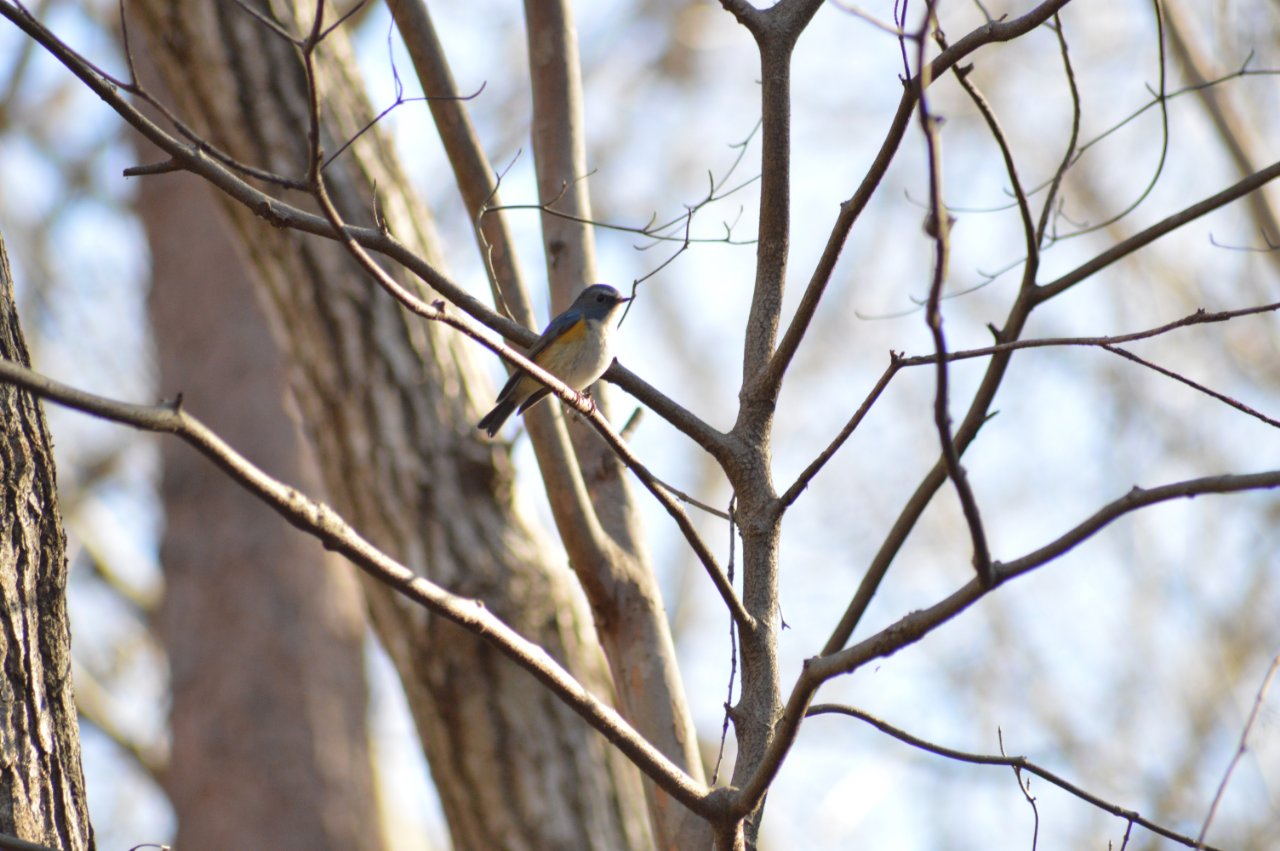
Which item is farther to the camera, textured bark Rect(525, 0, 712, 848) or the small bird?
the small bird

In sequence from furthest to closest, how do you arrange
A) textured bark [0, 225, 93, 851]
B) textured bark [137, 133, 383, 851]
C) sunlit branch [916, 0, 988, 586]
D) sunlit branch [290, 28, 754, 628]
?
1. textured bark [137, 133, 383, 851]
2. textured bark [0, 225, 93, 851]
3. sunlit branch [290, 28, 754, 628]
4. sunlit branch [916, 0, 988, 586]

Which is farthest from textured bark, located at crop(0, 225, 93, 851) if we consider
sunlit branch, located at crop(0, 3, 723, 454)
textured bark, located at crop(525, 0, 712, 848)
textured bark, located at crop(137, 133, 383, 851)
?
textured bark, located at crop(137, 133, 383, 851)

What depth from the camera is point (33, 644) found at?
212cm

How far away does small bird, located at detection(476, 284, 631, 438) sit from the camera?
3623mm

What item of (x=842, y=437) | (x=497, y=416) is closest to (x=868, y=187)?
(x=842, y=437)

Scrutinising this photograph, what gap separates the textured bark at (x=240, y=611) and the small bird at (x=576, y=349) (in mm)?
3540

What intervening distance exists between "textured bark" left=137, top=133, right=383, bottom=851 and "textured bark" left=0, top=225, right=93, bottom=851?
475cm

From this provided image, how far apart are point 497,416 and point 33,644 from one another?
2144mm

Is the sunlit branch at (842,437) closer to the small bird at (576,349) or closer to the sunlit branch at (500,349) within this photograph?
the sunlit branch at (500,349)

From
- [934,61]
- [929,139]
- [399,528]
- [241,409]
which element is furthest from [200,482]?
[929,139]

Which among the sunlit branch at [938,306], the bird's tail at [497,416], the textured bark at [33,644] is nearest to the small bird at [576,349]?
the bird's tail at [497,416]

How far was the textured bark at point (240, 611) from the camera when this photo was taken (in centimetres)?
667

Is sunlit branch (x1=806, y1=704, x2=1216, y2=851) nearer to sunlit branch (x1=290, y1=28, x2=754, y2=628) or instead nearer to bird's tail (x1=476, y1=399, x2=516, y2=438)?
sunlit branch (x1=290, y1=28, x2=754, y2=628)

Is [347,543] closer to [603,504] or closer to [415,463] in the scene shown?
[603,504]
